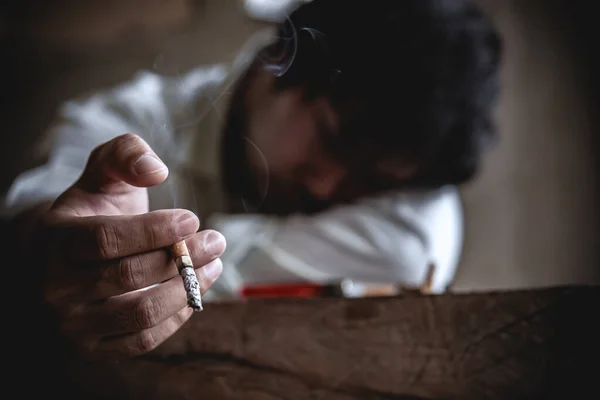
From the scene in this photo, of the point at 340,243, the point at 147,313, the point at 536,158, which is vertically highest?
the point at 536,158

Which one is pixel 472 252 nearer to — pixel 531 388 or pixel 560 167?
pixel 560 167

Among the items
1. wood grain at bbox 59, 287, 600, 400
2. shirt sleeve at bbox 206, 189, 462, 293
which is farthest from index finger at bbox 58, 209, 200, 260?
shirt sleeve at bbox 206, 189, 462, 293

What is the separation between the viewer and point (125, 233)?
0.36 m

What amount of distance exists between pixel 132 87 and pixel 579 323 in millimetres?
1072

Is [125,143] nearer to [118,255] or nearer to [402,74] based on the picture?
[118,255]

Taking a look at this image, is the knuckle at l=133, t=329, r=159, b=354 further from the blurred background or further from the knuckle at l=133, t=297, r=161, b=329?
the blurred background

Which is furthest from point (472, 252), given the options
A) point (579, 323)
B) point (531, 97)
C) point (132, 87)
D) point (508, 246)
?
point (132, 87)

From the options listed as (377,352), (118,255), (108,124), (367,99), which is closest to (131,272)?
(118,255)

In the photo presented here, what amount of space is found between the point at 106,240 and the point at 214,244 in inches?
3.5

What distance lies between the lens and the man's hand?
357mm

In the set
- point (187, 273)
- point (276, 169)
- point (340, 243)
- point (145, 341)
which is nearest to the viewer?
point (187, 273)

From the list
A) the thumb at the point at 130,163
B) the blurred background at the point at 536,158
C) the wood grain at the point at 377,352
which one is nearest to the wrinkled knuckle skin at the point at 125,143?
the thumb at the point at 130,163

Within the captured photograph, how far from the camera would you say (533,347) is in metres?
0.43

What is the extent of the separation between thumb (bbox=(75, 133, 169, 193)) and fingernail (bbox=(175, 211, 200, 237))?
37mm
